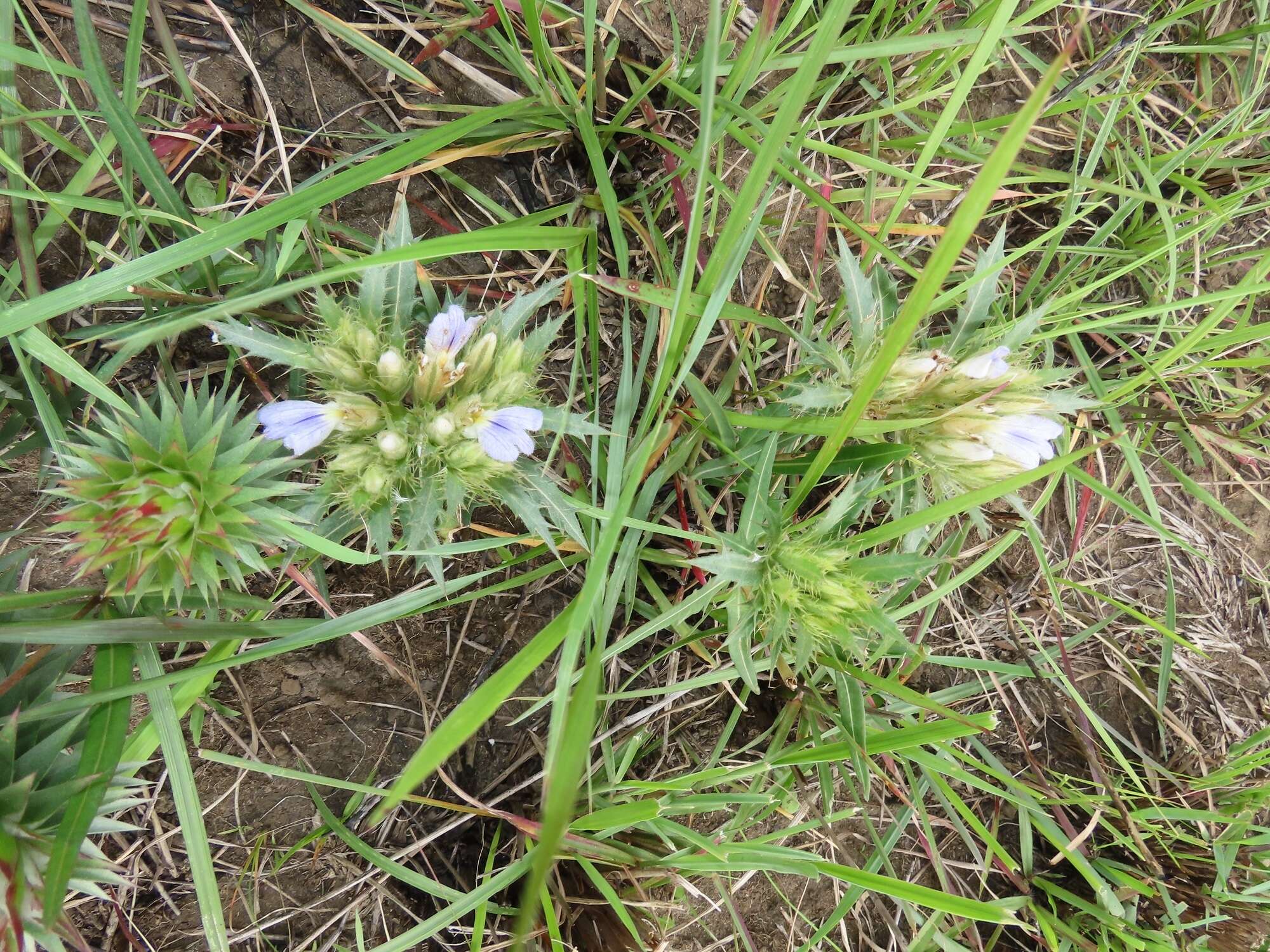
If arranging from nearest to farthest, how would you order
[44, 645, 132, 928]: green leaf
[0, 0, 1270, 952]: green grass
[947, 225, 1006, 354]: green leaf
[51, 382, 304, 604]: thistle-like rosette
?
[44, 645, 132, 928]: green leaf, [51, 382, 304, 604]: thistle-like rosette, [0, 0, 1270, 952]: green grass, [947, 225, 1006, 354]: green leaf

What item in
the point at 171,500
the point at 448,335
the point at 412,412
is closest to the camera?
the point at 171,500

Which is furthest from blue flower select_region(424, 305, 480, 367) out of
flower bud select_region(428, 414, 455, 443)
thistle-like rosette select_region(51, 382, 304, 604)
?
thistle-like rosette select_region(51, 382, 304, 604)

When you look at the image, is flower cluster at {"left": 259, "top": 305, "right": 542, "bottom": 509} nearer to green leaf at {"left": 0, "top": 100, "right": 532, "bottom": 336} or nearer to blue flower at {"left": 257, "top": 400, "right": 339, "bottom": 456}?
blue flower at {"left": 257, "top": 400, "right": 339, "bottom": 456}

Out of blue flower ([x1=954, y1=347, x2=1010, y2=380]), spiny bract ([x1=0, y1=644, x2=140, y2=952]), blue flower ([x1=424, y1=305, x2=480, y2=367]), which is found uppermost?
blue flower ([x1=954, y1=347, x2=1010, y2=380])

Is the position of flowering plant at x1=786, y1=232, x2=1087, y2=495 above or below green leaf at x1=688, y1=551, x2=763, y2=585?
above

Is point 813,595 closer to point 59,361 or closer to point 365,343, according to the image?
point 365,343

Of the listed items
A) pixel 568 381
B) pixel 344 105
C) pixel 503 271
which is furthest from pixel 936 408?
pixel 344 105

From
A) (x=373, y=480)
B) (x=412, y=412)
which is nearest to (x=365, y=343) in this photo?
(x=412, y=412)
